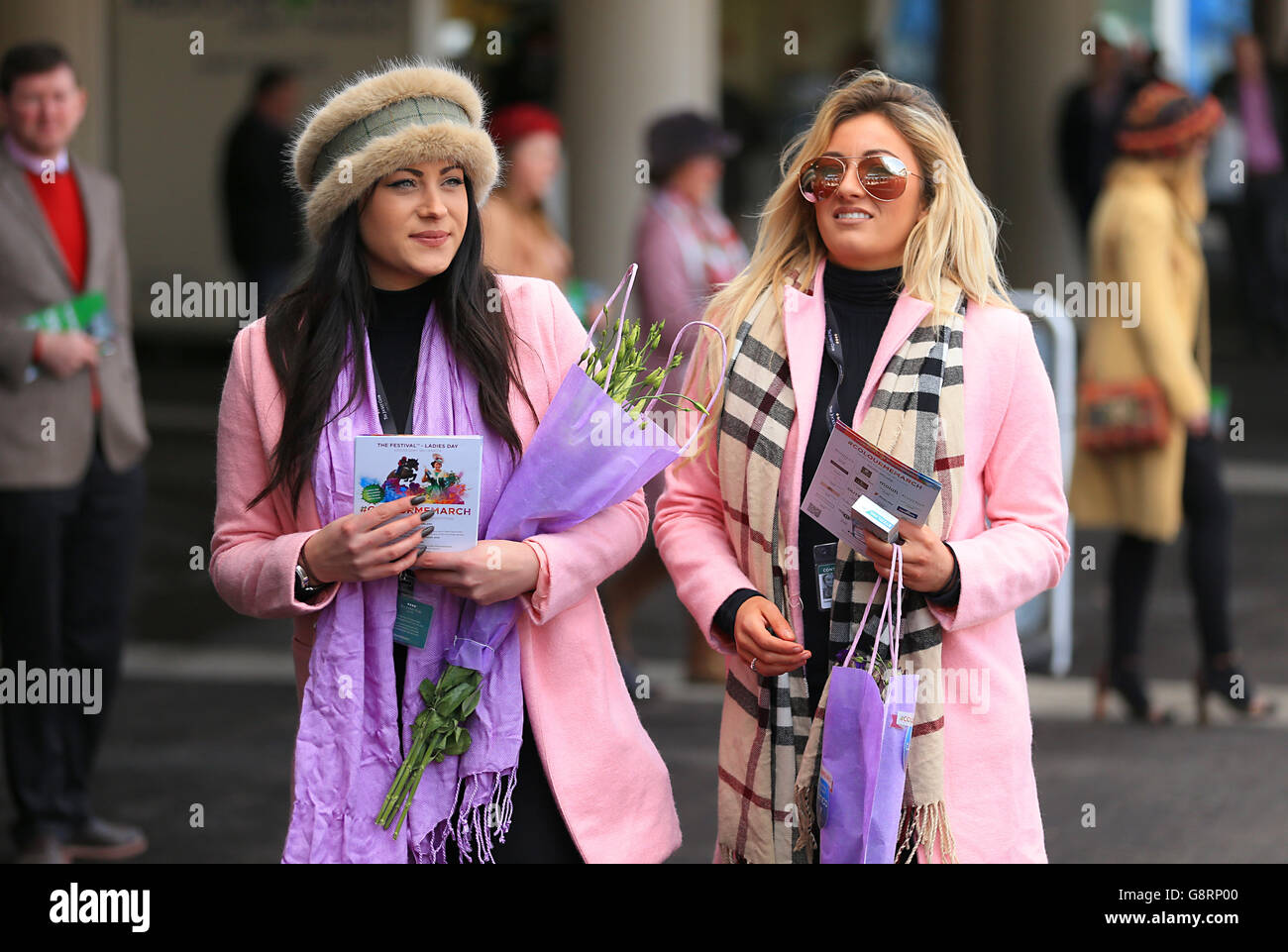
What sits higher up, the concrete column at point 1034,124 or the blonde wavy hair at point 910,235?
the concrete column at point 1034,124

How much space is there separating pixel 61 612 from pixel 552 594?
9.55 ft

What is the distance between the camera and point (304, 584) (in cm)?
323

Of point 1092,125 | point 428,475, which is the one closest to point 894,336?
point 428,475

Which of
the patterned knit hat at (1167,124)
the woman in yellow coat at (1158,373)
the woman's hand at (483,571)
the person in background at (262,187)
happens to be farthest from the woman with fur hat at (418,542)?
the person in background at (262,187)

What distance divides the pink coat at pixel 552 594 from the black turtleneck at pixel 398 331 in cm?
16

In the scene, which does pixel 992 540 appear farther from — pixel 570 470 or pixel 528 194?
pixel 528 194

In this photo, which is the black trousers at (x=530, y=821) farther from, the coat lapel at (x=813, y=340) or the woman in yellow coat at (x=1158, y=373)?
the woman in yellow coat at (x=1158, y=373)

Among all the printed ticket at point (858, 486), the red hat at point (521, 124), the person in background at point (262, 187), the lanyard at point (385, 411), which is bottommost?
the printed ticket at point (858, 486)

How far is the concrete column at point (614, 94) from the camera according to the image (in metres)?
12.3

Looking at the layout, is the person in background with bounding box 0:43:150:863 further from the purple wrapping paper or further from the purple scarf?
the purple wrapping paper

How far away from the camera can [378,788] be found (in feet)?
10.6
